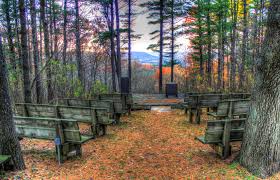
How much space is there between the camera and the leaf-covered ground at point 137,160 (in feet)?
12.2

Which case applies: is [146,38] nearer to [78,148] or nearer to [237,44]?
[237,44]

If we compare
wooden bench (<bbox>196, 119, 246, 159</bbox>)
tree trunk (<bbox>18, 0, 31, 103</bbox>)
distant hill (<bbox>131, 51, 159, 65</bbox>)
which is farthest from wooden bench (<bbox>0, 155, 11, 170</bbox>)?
distant hill (<bbox>131, 51, 159, 65</bbox>)

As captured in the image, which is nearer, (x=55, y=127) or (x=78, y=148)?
(x=55, y=127)

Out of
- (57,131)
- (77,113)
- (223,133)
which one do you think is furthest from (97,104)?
(223,133)

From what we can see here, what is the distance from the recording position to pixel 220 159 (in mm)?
4340

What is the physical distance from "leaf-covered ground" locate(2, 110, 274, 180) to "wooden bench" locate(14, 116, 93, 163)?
30cm

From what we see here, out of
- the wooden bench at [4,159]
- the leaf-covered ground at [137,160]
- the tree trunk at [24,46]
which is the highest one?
the tree trunk at [24,46]

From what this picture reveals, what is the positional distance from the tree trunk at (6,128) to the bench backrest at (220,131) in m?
3.54

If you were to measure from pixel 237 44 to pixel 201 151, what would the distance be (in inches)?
531

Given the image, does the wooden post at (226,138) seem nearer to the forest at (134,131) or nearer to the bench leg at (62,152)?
the forest at (134,131)

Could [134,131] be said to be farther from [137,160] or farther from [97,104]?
[137,160]

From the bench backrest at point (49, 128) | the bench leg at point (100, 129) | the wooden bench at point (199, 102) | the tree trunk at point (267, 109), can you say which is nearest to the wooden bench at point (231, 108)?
the wooden bench at point (199, 102)

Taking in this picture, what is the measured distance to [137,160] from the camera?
4531mm

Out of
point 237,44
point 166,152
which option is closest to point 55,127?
point 166,152
